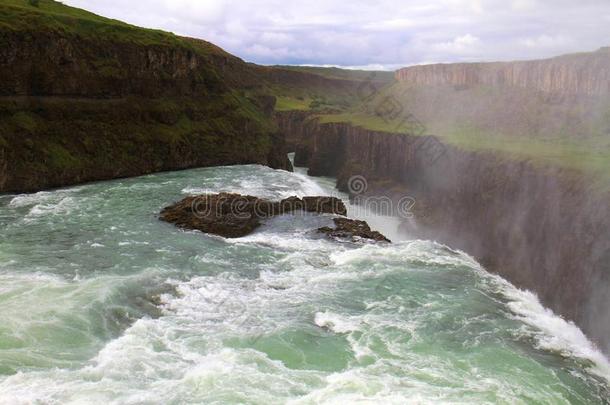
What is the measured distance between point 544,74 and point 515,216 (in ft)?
94.5

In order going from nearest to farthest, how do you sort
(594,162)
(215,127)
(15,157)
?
(594,162) < (15,157) < (215,127)

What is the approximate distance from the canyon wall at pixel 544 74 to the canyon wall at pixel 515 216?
13563 millimetres

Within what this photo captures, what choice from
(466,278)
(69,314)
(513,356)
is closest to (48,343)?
(69,314)

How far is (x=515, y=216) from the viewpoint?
1389 inches

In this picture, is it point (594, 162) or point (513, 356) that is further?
point (594, 162)

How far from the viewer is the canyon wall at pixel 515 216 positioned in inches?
1038

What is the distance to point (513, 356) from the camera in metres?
20.4

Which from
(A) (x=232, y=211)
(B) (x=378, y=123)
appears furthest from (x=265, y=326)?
(B) (x=378, y=123)

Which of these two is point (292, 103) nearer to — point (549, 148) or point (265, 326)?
point (549, 148)

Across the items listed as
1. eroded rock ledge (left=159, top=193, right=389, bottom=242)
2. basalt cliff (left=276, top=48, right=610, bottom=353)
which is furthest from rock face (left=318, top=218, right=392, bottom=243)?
basalt cliff (left=276, top=48, right=610, bottom=353)

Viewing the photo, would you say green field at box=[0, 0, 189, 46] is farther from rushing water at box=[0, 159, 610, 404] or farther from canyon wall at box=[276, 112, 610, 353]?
canyon wall at box=[276, 112, 610, 353]

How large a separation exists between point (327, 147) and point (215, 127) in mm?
19101

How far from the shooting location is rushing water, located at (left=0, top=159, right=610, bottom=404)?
56.6 feet

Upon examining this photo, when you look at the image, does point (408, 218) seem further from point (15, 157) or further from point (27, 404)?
point (27, 404)
